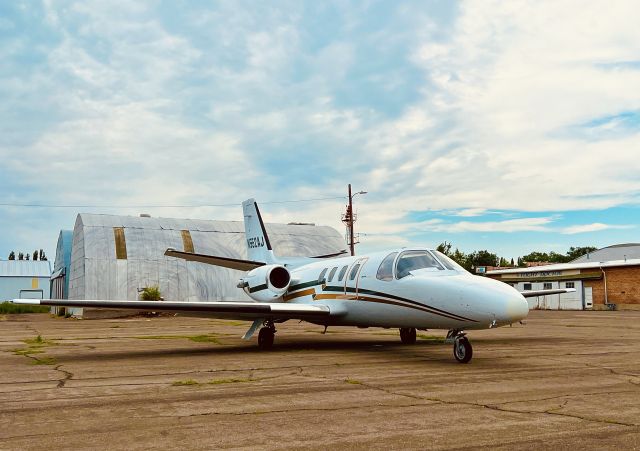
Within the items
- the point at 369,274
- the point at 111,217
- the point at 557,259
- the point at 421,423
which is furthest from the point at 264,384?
the point at 557,259

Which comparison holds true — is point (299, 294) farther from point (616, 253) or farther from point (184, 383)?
point (616, 253)

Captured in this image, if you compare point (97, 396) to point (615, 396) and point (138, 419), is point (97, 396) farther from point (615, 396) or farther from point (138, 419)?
point (615, 396)

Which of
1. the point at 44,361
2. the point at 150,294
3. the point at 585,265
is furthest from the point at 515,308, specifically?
the point at 585,265

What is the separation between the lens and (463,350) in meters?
10.5

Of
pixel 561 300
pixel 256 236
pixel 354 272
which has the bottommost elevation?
pixel 561 300

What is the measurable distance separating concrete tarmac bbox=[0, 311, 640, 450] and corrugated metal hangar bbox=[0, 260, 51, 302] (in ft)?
245

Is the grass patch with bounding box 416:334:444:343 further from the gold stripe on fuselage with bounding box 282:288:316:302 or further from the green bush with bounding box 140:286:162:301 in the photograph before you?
the green bush with bounding box 140:286:162:301

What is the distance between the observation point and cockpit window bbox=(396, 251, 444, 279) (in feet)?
38.4

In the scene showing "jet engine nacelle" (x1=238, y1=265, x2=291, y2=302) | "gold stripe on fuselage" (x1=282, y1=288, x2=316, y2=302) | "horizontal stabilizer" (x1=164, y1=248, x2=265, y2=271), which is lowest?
"gold stripe on fuselage" (x1=282, y1=288, x2=316, y2=302)

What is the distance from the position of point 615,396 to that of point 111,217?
137ft

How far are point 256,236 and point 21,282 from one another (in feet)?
229

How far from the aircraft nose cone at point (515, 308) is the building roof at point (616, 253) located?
68.5m

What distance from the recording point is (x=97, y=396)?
24.0 ft

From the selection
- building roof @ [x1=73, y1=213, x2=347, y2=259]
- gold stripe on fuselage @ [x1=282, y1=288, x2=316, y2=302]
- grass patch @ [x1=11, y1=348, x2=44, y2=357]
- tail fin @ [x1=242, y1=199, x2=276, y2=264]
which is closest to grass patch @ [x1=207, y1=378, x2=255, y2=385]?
grass patch @ [x1=11, y1=348, x2=44, y2=357]
